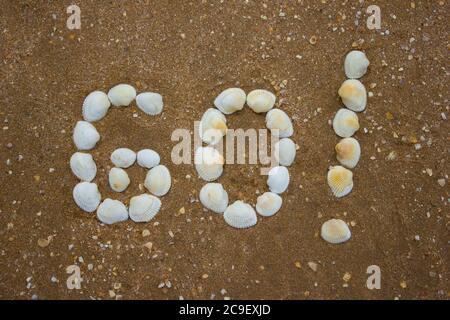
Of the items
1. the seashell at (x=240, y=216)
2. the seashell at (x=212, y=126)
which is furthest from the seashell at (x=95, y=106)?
the seashell at (x=240, y=216)

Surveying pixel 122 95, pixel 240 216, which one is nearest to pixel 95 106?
pixel 122 95

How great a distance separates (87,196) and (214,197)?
47cm

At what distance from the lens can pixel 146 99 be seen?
1.94 m

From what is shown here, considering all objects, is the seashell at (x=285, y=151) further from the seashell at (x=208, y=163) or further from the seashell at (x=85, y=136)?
the seashell at (x=85, y=136)

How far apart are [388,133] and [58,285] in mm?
1370

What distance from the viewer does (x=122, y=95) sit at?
1938 mm

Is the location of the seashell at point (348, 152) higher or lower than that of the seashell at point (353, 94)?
lower

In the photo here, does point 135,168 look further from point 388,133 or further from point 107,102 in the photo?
point 388,133

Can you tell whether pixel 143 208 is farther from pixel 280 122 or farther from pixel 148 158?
pixel 280 122

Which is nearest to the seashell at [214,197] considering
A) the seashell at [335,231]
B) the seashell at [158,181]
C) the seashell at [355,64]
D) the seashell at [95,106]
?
the seashell at [158,181]

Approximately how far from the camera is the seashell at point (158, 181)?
191cm

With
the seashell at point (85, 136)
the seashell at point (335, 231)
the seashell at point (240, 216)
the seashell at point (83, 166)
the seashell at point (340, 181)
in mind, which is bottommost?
the seashell at point (335, 231)

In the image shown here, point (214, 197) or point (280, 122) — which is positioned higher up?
point (280, 122)

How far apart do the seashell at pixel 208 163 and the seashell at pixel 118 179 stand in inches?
10.6
